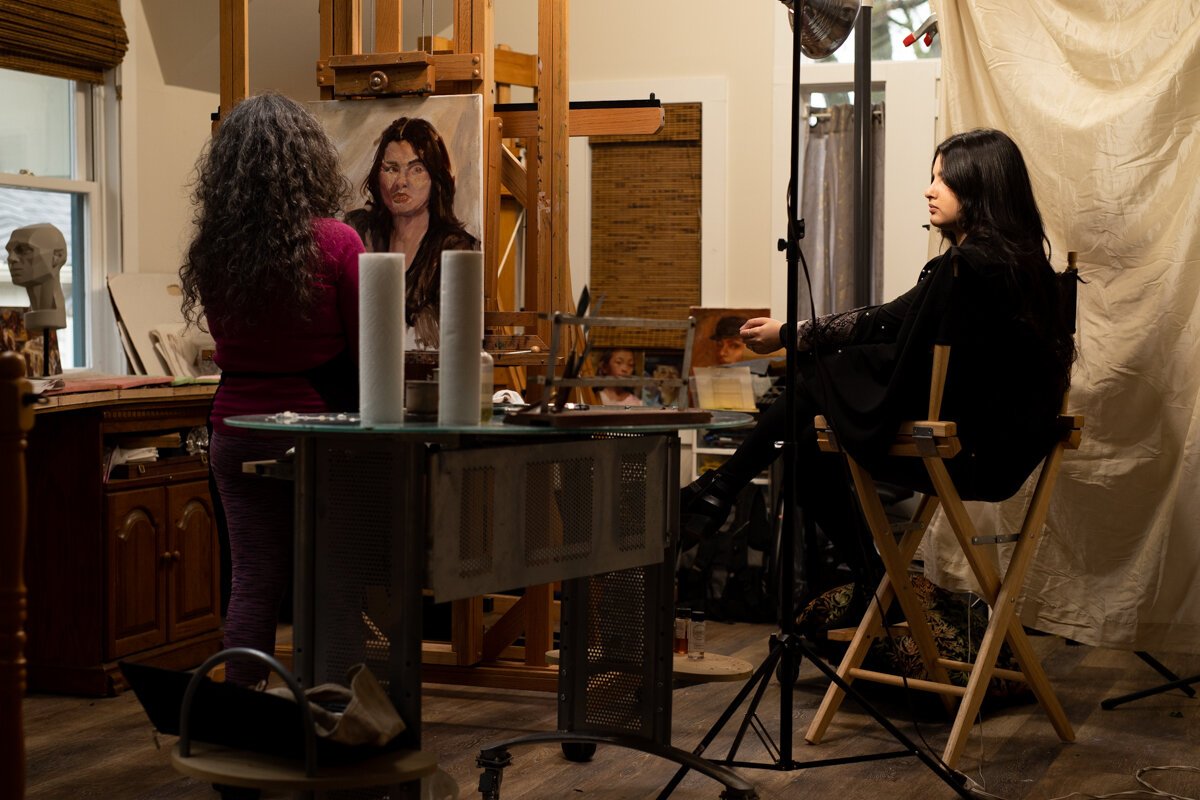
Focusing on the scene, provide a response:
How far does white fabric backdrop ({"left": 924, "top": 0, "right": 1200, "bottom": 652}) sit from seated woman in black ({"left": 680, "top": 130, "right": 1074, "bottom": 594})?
0.57 meters

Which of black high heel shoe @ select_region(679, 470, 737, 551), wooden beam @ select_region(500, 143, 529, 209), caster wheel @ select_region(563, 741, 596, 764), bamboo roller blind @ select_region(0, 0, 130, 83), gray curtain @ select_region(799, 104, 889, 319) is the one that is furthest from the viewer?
gray curtain @ select_region(799, 104, 889, 319)

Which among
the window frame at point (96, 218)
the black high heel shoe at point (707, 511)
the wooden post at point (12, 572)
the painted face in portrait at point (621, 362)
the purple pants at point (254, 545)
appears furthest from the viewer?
the painted face in portrait at point (621, 362)

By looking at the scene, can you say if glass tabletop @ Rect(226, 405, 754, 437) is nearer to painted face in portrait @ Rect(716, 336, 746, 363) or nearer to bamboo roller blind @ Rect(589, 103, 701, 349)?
painted face in portrait @ Rect(716, 336, 746, 363)

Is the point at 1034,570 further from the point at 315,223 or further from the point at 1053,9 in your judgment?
the point at 315,223

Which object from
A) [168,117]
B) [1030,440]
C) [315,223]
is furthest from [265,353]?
[168,117]

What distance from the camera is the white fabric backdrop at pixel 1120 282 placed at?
3.59m

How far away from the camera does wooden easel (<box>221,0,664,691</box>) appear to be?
3.64 m

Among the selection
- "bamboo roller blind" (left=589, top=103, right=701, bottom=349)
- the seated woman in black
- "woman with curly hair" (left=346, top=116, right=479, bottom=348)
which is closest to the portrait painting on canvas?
"woman with curly hair" (left=346, top=116, right=479, bottom=348)

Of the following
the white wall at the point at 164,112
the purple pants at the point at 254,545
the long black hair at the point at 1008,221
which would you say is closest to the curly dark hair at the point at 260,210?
the purple pants at the point at 254,545

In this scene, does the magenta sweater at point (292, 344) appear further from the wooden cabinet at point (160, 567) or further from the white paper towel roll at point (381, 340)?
the wooden cabinet at point (160, 567)

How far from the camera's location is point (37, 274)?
12.8 ft

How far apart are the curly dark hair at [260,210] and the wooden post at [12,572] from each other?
1022 millimetres

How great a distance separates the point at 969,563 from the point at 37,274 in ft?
8.70

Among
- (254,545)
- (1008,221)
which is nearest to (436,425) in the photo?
(254,545)
